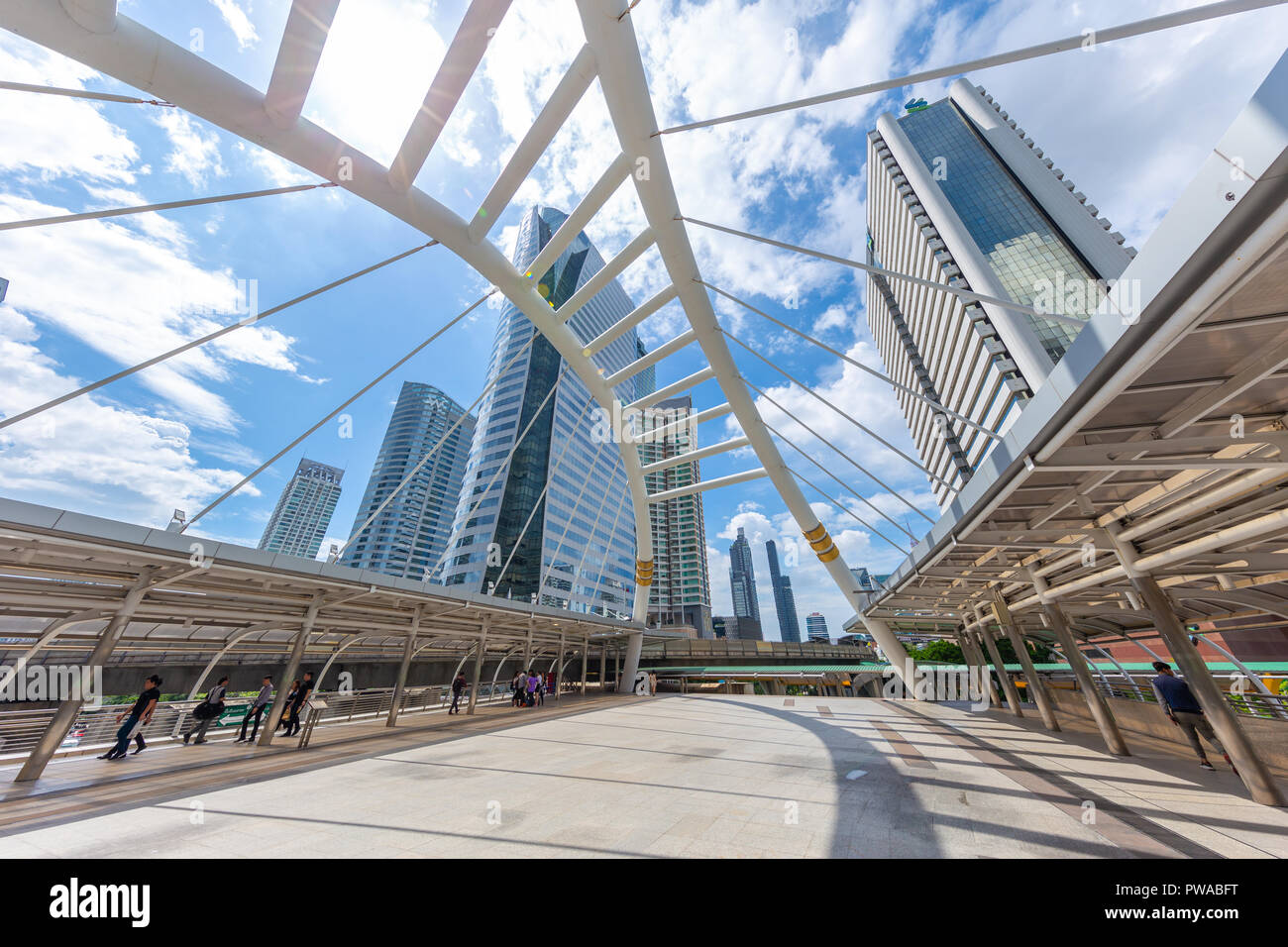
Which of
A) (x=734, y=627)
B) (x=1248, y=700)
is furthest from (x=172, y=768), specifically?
(x=734, y=627)

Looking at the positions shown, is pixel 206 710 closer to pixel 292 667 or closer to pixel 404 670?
pixel 292 667

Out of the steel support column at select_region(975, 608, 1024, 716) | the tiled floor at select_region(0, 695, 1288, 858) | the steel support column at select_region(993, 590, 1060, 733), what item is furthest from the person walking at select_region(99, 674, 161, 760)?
the steel support column at select_region(975, 608, 1024, 716)

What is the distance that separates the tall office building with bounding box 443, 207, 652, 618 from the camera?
69.4m

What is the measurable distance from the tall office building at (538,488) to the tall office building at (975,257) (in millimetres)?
43526

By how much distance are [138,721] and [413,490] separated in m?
144

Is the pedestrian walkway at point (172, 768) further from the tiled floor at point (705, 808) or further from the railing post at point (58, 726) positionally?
the tiled floor at point (705, 808)

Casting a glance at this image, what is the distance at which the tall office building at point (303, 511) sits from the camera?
560 ft

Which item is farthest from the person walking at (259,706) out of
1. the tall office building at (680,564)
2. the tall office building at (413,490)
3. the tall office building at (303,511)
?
the tall office building at (303,511)

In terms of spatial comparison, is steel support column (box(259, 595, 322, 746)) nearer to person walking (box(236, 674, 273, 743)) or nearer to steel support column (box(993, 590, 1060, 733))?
person walking (box(236, 674, 273, 743))

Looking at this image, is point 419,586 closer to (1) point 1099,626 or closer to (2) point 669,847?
(2) point 669,847
